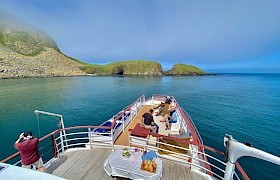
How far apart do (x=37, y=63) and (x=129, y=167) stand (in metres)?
135

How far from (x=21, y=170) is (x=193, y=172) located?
5310 mm

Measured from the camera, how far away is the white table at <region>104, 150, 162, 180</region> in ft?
15.1

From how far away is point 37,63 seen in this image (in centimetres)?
11175

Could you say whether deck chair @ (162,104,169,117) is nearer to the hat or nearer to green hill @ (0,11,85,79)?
the hat

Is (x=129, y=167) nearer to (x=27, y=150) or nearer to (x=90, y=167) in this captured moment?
(x=90, y=167)

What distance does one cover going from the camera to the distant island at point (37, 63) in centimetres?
9408

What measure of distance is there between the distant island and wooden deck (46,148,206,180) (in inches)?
4099

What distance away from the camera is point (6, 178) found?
2729mm

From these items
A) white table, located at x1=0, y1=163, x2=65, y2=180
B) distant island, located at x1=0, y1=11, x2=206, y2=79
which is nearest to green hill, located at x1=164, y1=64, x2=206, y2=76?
distant island, located at x1=0, y1=11, x2=206, y2=79

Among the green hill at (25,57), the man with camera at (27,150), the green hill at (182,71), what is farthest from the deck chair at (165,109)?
the green hill at (182,71)

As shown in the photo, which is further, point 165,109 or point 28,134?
point 165,109

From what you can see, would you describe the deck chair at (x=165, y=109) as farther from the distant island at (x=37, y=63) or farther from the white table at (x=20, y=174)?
the distant island at (x=37, y=63)

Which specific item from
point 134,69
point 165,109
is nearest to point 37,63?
point 134,69

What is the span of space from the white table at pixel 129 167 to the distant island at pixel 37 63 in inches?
4186
